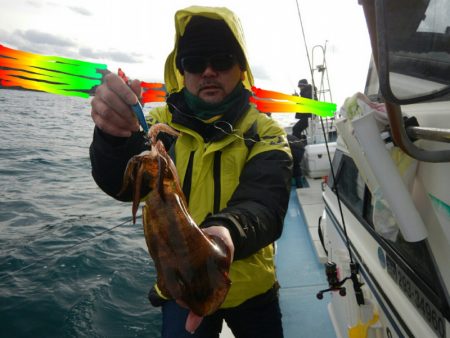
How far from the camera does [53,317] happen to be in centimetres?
465

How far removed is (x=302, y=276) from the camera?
4.77 metres

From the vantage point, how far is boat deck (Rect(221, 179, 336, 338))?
373cm

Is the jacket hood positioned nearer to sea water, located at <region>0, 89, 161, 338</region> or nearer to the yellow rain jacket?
the yellow rain jacket

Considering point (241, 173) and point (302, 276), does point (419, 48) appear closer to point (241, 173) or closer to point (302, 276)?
point (241, 173)

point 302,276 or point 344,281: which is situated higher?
point 344,281

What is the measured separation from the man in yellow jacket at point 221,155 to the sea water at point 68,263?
80 cm

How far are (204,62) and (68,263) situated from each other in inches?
211

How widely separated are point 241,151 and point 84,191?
939 cm

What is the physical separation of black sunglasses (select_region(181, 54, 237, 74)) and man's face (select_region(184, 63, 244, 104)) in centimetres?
2

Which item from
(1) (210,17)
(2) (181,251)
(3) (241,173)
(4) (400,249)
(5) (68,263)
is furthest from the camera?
(5) (68,263)

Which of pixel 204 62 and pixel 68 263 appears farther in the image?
pixel 68 263

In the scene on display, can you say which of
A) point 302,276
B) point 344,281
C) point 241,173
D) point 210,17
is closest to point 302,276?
point 302,276

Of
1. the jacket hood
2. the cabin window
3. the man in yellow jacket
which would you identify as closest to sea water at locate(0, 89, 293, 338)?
the man in yellow jacket

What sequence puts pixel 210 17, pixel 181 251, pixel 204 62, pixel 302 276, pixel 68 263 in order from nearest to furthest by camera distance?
pixel 181 251 < pixel 204 62 < pixel 210 17 < pixel 302 276 < pixel 68 263
